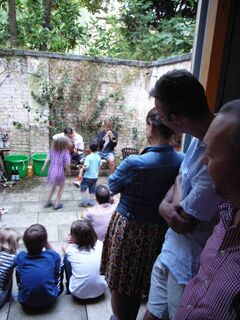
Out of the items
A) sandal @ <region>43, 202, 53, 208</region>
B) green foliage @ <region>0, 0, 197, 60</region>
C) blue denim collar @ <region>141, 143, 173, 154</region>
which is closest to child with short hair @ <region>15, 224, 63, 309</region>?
blue denim collar @ <region>141, 143, 173, 154</region>

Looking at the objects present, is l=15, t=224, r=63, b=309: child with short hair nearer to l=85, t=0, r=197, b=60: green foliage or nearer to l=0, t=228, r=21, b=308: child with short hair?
l=0, t=228, r=21, b=308: child with short hair

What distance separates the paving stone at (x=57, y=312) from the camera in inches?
82.0

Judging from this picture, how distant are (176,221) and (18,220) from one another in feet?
11.9

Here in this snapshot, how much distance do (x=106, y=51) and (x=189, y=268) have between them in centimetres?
809

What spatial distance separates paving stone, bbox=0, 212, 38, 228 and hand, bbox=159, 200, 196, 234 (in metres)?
3.35

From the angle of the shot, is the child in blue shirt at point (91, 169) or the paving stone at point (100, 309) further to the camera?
the child in blue shirt at point (91, 169)

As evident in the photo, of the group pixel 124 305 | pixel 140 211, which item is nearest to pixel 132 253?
pixel 140 211

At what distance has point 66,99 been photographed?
6668 mm

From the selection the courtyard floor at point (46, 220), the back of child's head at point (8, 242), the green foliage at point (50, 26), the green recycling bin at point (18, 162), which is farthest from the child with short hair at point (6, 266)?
the green foliage at point (50, 26)

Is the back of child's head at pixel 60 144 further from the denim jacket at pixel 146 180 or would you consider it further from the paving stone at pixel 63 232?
the denim jacket at pixel 146 180

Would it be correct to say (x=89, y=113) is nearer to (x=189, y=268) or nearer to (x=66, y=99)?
(x=66, y=99)

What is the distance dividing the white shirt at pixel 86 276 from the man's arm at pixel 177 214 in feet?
3.98

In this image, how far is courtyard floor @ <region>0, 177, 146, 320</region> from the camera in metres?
2.12

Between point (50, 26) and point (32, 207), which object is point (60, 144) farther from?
point (50, 26)
